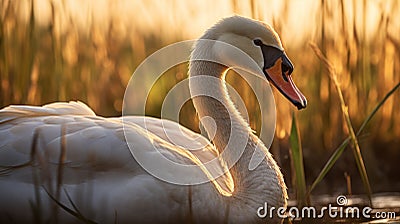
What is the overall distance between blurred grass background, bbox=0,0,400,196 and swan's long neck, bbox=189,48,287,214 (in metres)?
0.79

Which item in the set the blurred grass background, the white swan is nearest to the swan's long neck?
the white swan

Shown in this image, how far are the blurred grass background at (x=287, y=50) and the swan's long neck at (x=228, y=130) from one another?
0.79 metres

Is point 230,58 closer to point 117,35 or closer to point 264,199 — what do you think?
point 264,199

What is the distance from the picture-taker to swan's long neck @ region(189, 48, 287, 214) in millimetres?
4320

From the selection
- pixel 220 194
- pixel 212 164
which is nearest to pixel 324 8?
pixel 212 164

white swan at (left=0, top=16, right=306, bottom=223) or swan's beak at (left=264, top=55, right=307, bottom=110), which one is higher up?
swan's beak at (left=264, top=55, right=307, bottom=110)

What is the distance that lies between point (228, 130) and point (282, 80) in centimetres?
36

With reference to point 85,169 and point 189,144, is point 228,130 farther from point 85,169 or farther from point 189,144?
point 85,169

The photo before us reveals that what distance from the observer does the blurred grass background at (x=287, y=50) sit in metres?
5.44

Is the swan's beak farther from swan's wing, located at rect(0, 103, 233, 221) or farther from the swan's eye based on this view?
swan's wing, located at rect(0, 103, 233, 221)

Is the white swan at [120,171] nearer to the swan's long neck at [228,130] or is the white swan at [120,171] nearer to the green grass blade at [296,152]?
the swan's long neck at [228,130]

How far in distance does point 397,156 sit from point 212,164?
6.50 ft

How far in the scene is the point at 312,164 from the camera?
19.8 ft

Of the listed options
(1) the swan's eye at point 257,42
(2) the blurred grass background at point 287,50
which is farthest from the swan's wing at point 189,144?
(2) the blurred grass background at point 287,50
